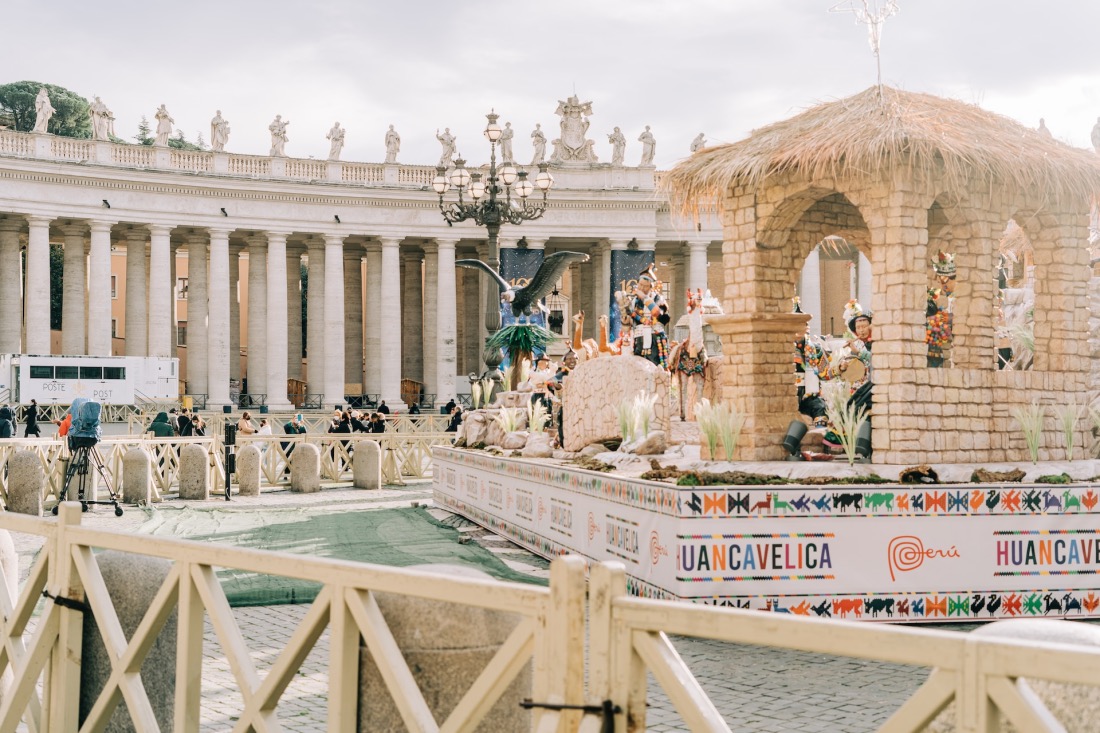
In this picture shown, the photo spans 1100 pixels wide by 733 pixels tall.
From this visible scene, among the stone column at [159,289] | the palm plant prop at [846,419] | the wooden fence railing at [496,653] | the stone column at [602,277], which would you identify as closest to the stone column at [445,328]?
the stone column at [602,277]

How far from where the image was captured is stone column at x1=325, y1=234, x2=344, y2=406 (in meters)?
56.4

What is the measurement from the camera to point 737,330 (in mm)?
14422

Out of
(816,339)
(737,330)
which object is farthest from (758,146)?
(816,339)

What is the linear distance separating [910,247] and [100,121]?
48.8 meters

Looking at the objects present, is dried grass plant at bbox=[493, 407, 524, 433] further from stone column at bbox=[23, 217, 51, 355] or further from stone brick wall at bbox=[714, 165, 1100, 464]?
stone column at bbox=[23, 217, 51, 355]

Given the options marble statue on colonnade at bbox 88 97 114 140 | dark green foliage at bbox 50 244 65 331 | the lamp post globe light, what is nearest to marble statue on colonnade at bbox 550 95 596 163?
marble statue on colonnade at bbox 88 97 114 140

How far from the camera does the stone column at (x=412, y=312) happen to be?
6569cm

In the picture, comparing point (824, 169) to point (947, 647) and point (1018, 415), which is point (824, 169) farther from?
point (947, 647)

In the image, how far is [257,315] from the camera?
57094mm

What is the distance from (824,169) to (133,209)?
46.3m

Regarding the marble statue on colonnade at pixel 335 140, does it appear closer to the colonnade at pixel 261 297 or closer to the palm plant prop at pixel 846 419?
the colonnade at pixel 261 297

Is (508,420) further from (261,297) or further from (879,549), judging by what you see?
(261,297)

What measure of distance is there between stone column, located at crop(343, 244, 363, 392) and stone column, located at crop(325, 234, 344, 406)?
7.32 m

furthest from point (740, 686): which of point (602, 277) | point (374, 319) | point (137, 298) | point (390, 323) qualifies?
point (602, 277)
